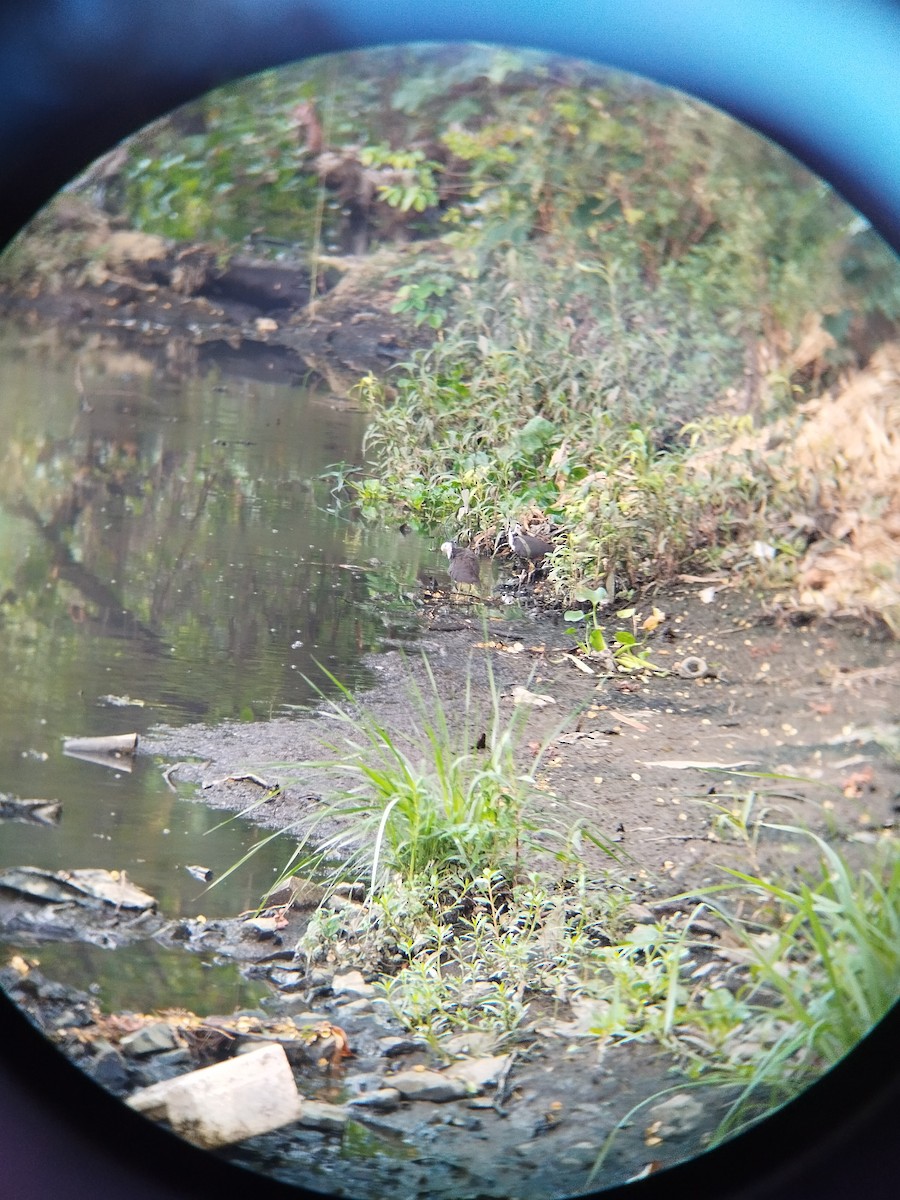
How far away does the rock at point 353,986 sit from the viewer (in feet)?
2.83

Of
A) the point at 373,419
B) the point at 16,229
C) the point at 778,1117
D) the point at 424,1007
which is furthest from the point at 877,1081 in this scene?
the point at 16,229

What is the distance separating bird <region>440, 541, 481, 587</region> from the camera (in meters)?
0.90

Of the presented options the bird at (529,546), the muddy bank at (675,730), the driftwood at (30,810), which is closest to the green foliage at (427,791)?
the muddy bank at (675,730)

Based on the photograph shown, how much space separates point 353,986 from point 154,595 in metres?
0.40

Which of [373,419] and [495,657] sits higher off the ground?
[373,419]

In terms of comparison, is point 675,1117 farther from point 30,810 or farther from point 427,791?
point 30,810

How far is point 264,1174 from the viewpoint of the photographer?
0.86 metres

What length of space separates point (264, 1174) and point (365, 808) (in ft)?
1.07

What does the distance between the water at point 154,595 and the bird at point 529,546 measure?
78 millimetres

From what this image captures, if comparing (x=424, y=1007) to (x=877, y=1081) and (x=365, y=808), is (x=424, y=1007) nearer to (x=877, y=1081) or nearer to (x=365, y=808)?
(x=365, y=808)

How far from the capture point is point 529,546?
0.88 meters

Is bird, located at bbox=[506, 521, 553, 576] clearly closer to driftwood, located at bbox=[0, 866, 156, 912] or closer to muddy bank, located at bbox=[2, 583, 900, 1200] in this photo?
muddy bank, located at bbox=[2, 583, 900, 1200]

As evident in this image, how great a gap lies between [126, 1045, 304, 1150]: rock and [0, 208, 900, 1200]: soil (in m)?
0.01

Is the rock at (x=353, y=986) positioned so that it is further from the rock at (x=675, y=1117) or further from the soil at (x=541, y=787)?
the rock at (x=675, y=1117)
